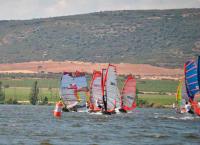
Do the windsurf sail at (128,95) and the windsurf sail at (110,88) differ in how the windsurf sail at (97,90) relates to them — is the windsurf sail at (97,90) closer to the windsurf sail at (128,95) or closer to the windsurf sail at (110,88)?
the windsurf sail at (110,88)

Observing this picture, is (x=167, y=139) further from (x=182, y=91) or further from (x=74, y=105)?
(x=74, y=105)

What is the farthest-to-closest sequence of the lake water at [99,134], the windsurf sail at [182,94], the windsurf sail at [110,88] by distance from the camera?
the windsurf sail at [182,94] → the windsurf sail at [110,88] → the lake water at [99,134]

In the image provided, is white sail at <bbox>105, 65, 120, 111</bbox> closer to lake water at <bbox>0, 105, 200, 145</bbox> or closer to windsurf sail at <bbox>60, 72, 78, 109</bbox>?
windsurf sail at <bbox>60, 72, 78, 109</bbox>

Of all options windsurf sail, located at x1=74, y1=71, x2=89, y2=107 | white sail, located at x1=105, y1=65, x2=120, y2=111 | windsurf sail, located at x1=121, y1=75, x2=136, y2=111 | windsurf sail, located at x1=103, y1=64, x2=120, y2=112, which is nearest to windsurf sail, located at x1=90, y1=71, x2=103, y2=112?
windsurf sail, located at x1=103, y1=64, x2=120, y2=112

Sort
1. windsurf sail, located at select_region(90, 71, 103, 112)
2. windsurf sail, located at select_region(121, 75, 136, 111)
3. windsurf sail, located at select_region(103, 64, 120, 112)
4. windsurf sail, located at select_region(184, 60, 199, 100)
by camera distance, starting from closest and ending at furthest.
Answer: windsurf sail, located at select_region(184, 60, 199, 100) < windsurf sail, located at select_region(103, 64, 120, 112) < windsurf sail, located at select_region(90, 71, 103, 112) < windsurf sail, located at select_region(121, 75, 136, 111)

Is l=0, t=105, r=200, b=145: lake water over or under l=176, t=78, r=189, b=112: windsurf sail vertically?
under

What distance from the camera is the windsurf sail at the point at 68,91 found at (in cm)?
11044

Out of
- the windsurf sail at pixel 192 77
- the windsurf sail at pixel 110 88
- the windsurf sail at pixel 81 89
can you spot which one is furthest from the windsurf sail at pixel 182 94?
the windsurf sail at pixel 192 77

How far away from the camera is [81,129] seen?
67.4 metres

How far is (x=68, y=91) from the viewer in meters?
110

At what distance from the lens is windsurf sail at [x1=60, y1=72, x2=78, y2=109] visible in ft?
362

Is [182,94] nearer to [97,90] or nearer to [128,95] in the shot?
[128,95]

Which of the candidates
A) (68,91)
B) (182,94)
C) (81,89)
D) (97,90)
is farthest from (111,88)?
(81,89)

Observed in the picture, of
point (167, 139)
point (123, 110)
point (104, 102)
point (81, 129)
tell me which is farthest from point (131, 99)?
point (167, 139)
